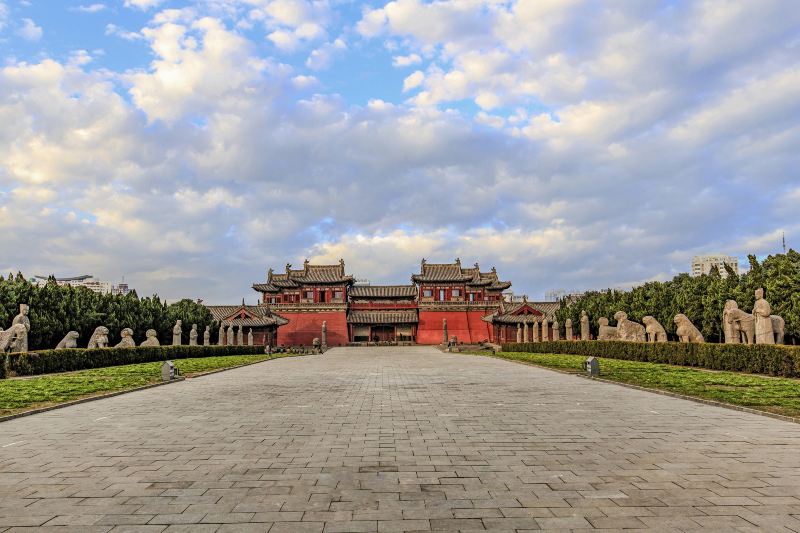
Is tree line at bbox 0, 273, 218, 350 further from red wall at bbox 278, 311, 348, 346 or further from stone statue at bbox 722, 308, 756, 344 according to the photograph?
stone statue at bbox 722, 308, 756, 344

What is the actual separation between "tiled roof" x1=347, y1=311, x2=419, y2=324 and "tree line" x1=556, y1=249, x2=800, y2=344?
2343 cm

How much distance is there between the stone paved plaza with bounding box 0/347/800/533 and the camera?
4.07 metres

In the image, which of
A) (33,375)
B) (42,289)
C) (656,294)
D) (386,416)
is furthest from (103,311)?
(656,294)

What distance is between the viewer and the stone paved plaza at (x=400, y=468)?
4074 millimetres

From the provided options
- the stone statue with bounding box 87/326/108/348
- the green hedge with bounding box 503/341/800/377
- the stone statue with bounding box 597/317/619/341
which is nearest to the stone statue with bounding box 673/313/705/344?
the green hedge with bounding box 503/341/800/377

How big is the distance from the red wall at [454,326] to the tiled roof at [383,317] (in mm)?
1352

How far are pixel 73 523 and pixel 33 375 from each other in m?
17.4

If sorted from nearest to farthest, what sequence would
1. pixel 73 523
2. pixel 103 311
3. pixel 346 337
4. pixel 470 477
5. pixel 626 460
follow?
pixel 73 523 → pixel 470 477 → pixel 626 460 → pixel 103 311 → pixel 346 337

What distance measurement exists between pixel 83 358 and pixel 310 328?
125 feet

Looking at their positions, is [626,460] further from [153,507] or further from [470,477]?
[153,507]

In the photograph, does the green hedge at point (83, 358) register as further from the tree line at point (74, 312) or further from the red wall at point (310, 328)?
the red wall at point (310, 328)

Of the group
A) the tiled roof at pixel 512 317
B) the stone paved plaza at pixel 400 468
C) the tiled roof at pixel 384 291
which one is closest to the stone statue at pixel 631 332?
the stone paved plaza at pixel 400 468

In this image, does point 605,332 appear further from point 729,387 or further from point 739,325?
point 729,387

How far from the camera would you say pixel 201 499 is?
14.9 ft
